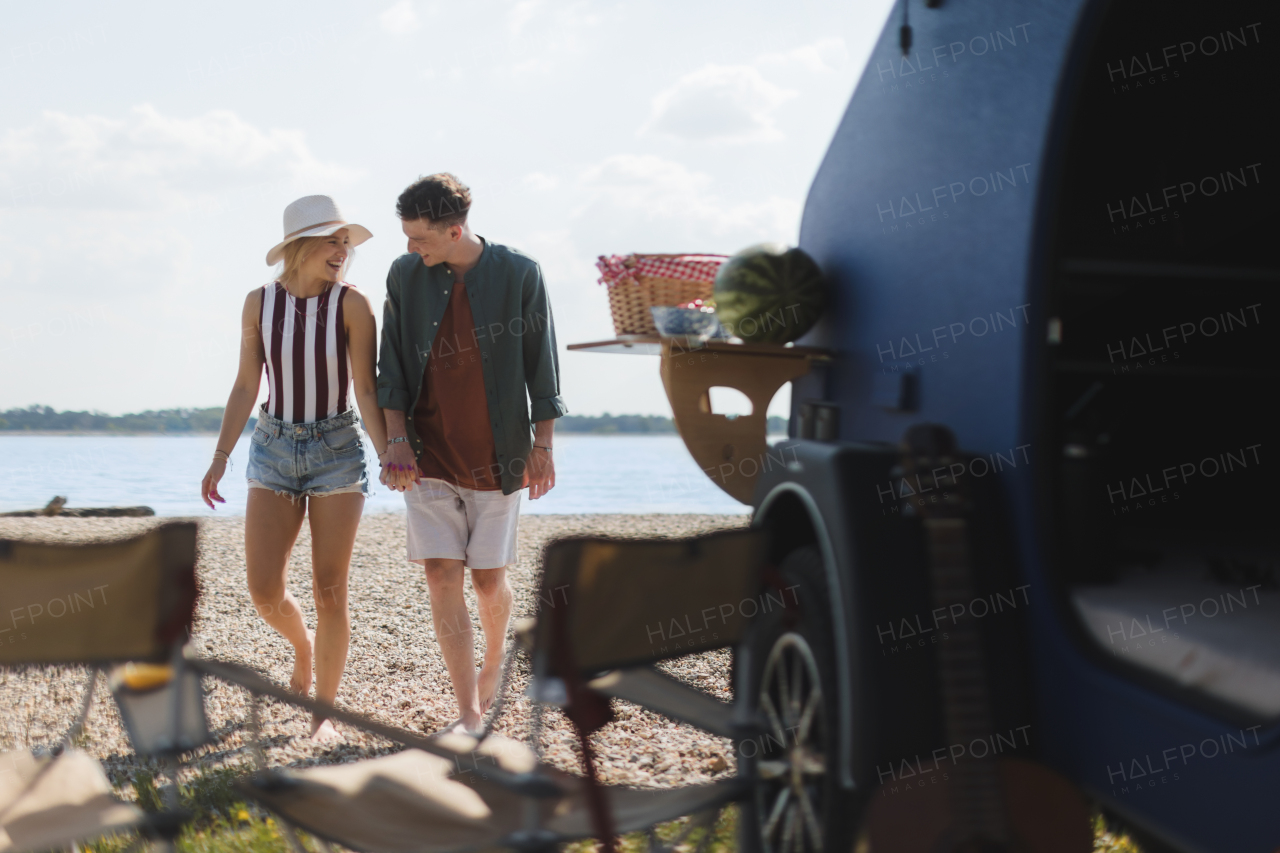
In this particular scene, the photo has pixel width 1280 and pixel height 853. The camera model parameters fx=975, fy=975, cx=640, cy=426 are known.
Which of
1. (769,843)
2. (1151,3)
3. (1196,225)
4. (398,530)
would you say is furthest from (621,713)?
(398,530)

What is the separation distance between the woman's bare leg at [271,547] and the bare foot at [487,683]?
821 mm

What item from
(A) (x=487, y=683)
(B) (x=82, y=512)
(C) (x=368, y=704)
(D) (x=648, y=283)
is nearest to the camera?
(D) (x=648, y=283)

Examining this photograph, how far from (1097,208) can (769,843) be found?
2257 millimetres

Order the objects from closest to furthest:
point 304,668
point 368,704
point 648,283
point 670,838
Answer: point 670,838 < point 648,283 < point 304,668 < point 368,704

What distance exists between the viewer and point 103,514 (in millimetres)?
15711

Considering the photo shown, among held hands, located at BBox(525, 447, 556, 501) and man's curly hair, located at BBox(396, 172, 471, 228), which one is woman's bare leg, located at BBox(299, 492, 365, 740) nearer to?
held hands, located at BBox(525, 447, 556, 501)

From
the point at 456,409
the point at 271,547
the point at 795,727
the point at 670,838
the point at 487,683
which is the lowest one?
the point at 670,838

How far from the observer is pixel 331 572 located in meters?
3.72

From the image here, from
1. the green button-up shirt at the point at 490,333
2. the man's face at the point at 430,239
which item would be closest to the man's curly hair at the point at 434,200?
the man's face at the point at 430,239

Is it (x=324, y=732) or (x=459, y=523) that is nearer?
(x=459, y=523)

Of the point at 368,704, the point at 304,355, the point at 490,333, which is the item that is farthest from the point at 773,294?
the point at 368,704

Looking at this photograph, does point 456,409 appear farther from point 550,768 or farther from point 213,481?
point 550,768

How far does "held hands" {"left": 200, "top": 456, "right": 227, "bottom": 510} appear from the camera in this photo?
12.3ft

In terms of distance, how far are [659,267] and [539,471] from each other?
3.28 ft
